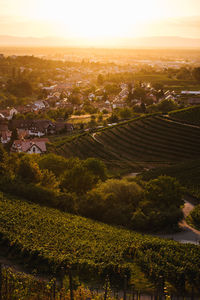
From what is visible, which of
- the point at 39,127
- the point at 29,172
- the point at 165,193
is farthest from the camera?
the point at 39,127

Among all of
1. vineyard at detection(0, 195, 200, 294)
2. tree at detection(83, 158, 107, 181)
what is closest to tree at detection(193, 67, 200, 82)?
tree at detection(83, 158, 107, 181)

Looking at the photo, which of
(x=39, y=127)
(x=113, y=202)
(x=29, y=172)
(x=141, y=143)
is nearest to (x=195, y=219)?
(x=113, y=202)

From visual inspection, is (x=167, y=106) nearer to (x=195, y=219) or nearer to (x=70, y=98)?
(x=195, y=219)

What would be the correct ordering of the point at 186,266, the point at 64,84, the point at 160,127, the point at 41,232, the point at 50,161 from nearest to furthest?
1. the point at 186,266
2. the point at 41,232
3. the point at 50,161
4. the point at 160,127
5. the point at 64,84

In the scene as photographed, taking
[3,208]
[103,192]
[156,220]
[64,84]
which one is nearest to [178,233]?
[156,220]

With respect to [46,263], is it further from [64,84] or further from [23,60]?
[23,60]

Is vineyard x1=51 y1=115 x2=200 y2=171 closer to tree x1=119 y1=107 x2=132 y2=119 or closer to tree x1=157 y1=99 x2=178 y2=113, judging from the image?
tree x1=157 y1=99 x2=178 y2=113
